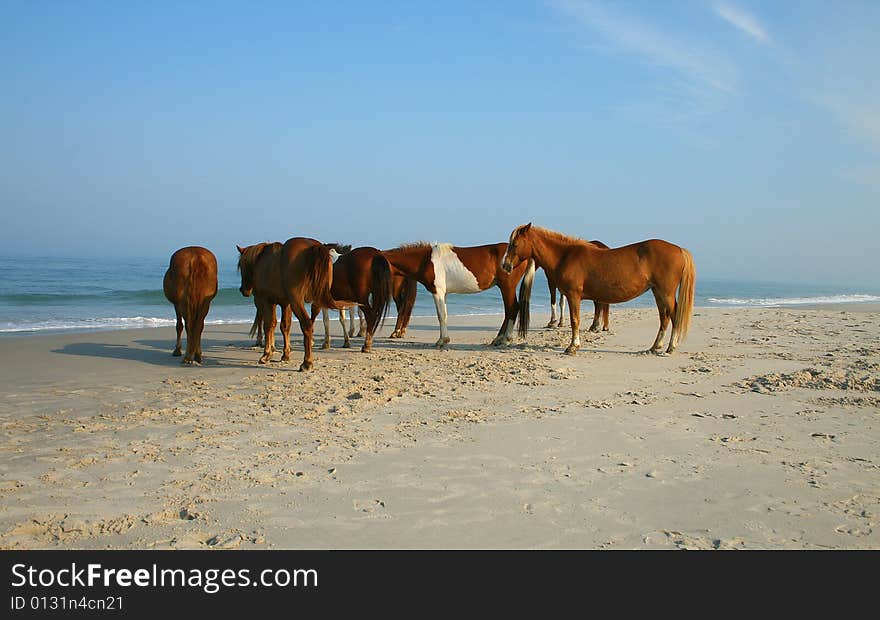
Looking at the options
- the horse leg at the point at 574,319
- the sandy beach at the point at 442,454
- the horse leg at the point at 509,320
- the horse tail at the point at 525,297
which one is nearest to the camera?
the sandy beach at the point at 442,454

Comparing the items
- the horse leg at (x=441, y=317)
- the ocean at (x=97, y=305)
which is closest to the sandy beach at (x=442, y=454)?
the horse leg at (x=441, y=317)

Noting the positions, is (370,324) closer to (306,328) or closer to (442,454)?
(306,328)

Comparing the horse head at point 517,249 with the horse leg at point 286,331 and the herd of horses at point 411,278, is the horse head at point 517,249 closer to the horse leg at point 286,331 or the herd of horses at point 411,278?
the herd of horses at point 411,278

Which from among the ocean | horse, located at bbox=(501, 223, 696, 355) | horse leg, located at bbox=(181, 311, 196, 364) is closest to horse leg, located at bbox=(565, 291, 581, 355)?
horse, located at bbox=(501, 223, 696, 355)

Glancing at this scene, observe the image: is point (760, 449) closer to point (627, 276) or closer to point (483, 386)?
point (483, 386)

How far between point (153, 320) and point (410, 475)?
504 inches

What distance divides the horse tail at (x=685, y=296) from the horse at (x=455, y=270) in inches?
94.2

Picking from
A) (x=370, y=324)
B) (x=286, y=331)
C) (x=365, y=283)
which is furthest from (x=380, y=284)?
(x=286, y=331)

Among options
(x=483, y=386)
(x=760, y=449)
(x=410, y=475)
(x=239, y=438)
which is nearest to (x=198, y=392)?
(x=239, y=438)

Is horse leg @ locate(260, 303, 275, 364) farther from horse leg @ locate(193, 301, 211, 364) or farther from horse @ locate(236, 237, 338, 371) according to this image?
horse leg @ locate(193, 301, 211, 364)

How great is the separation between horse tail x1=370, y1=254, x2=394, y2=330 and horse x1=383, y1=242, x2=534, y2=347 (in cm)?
123

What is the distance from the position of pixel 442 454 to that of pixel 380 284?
195 inches

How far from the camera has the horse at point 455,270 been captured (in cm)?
1073

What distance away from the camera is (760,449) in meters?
4.77
